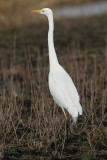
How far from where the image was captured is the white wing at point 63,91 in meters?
4.22

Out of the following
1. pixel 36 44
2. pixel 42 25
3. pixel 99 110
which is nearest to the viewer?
pixel 99 110

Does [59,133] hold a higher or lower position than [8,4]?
lower

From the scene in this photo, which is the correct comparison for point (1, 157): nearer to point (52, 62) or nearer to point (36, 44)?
point (52, 62)

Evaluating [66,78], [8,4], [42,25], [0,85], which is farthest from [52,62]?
[42,25]

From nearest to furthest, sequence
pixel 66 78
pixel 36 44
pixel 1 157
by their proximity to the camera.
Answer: pixel 1 157, pixel 66 78, pixel 36 44

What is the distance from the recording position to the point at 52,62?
15.5ft

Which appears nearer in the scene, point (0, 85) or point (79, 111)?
point (79, 111)

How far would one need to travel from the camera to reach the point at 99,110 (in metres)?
5.18

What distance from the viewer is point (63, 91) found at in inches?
173

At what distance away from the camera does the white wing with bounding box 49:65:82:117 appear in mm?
4218

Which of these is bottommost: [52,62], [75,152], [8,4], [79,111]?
[75,152]

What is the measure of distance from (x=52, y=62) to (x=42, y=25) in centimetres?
920

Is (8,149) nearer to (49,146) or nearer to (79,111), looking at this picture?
(49,146)

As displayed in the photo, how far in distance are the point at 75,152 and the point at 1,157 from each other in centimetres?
70
